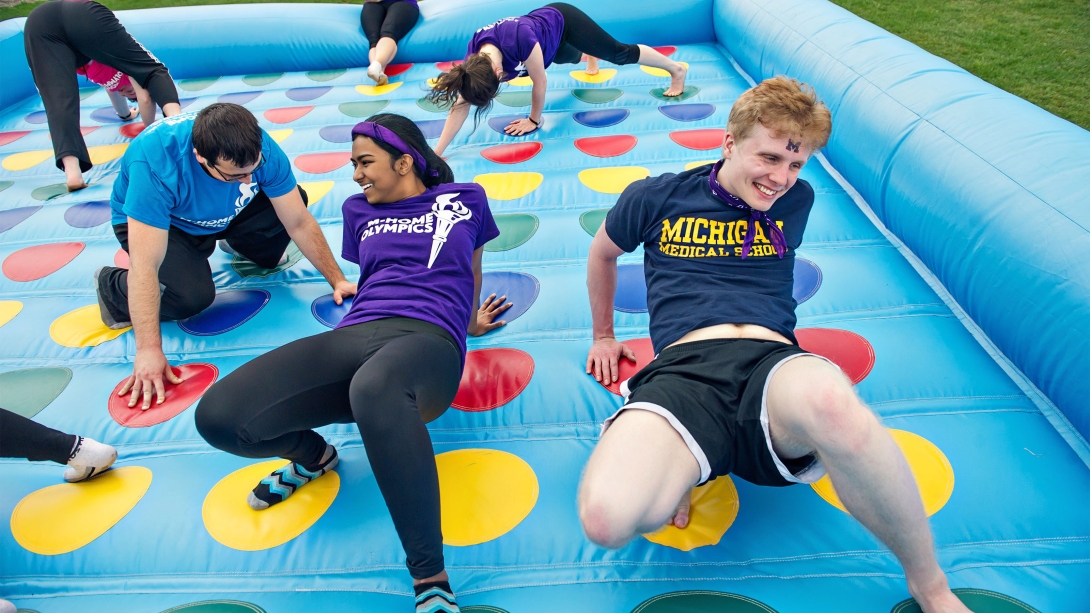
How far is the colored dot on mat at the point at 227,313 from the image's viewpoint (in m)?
1.85

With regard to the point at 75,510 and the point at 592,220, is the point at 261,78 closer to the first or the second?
the point at 592,220

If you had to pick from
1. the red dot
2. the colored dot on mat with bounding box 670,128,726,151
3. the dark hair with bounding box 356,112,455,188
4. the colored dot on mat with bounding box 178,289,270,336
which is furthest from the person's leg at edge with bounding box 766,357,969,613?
the colored dot on mat with bounding box 670,128,726,151

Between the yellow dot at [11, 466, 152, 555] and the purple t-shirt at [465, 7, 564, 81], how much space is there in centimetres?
207

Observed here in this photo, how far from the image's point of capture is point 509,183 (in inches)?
95.7

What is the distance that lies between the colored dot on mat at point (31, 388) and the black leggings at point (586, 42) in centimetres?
237

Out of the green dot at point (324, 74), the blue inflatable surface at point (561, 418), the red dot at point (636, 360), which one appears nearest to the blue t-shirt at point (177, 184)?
the blue inflatable surface at point (561, 418)

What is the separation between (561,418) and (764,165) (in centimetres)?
69

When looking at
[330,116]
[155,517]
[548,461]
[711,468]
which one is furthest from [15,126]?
[711,468]

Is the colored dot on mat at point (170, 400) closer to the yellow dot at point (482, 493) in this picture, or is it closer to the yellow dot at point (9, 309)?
the yellow dot at point (9, 309)

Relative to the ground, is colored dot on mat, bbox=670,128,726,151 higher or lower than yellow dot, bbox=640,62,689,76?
lower

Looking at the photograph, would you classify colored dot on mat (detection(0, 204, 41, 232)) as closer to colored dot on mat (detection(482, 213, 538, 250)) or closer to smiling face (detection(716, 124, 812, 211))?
colored dot on mat (detection(482, 213, 538, 250))

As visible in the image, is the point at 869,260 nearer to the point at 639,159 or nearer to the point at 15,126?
the point at 639,159

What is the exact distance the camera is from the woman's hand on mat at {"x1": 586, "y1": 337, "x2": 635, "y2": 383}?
1551 mm

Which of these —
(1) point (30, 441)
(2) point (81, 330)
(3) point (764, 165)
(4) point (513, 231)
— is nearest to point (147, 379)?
(1) point (30, 441)
